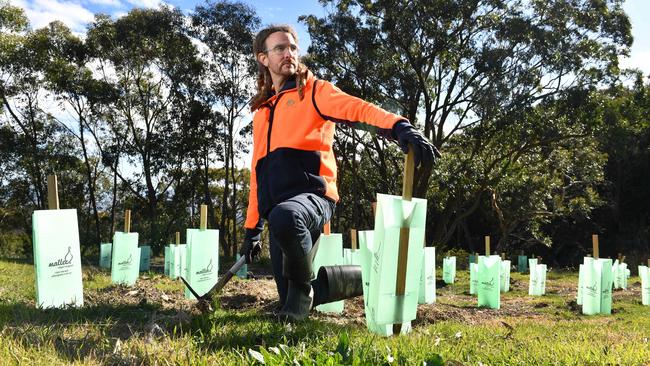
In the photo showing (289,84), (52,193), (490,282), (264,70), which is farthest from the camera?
(490,282)

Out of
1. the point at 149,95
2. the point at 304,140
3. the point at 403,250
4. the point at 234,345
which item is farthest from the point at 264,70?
the point at 149,95

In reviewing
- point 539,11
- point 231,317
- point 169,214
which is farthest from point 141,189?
point 231,317

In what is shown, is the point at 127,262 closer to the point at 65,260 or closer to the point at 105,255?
the point at 65,260

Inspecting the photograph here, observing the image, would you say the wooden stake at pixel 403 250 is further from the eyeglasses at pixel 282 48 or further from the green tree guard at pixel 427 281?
the green tree guard at pixel 427 281

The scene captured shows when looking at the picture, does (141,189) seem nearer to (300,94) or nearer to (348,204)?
(348,204)

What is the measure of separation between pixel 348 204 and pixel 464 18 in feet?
41.3

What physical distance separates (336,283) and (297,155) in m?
0.91

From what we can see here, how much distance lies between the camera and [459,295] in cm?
913

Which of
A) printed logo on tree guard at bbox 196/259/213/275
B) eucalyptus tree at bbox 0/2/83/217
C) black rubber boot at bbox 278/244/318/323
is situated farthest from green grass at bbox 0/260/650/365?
eucalyptus tree at bbox 0/2/83/217

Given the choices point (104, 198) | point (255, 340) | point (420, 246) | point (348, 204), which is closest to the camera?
point (255, 340)

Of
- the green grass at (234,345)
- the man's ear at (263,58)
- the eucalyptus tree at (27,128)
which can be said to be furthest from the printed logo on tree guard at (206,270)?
the eucalyptus tree at (27,128)

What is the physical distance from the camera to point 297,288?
3025 mm

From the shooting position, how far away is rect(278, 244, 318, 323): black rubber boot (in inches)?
115

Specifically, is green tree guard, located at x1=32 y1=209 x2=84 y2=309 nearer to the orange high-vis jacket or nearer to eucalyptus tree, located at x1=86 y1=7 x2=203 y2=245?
the orange high-vis jacket
